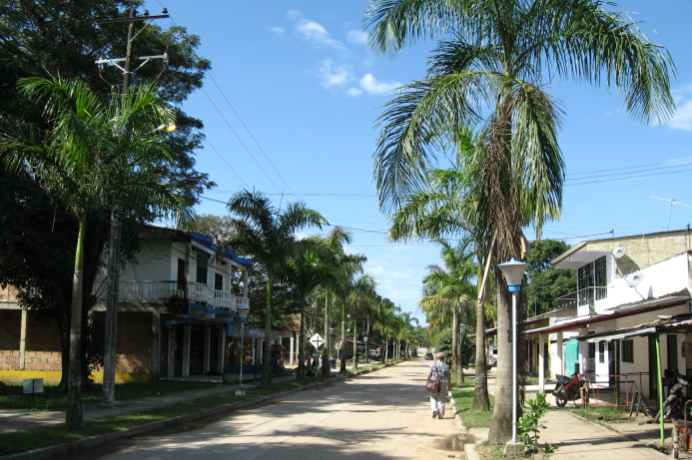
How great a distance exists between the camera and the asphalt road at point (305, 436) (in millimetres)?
10547

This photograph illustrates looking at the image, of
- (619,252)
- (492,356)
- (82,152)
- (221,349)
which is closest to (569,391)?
(619,252)

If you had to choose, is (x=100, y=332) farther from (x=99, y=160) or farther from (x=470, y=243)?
(x=470, y=243)

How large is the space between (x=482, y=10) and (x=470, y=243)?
752 cm

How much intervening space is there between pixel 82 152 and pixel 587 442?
35.9 feet

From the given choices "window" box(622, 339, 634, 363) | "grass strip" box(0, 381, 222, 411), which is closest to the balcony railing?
"window" box(622, 339, 634, 363)

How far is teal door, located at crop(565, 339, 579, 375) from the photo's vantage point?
2986 cm

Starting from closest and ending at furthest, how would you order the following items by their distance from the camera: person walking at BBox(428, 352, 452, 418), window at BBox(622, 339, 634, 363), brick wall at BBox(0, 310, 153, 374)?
person walking at BBox(428, 352, 452, 418) → window at BBox(622, 339, 634, 363) → brick wall at BBox(0, 310, 153, 374)

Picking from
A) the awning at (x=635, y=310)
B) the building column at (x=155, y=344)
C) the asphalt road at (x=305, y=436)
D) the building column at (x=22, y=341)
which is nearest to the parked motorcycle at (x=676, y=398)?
the awning at (x=635, y=310)

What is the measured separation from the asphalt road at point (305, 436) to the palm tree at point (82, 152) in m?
2.23

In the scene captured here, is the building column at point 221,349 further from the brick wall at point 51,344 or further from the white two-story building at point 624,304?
the white two-story building at point 624,304

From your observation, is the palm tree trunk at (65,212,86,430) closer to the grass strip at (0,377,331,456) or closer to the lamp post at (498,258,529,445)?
the grass strip at (0,377,331,456)

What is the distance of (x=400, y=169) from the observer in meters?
10.3

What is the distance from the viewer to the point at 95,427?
41.6 ft

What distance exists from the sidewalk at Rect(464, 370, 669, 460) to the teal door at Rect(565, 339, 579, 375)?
51.4ft
